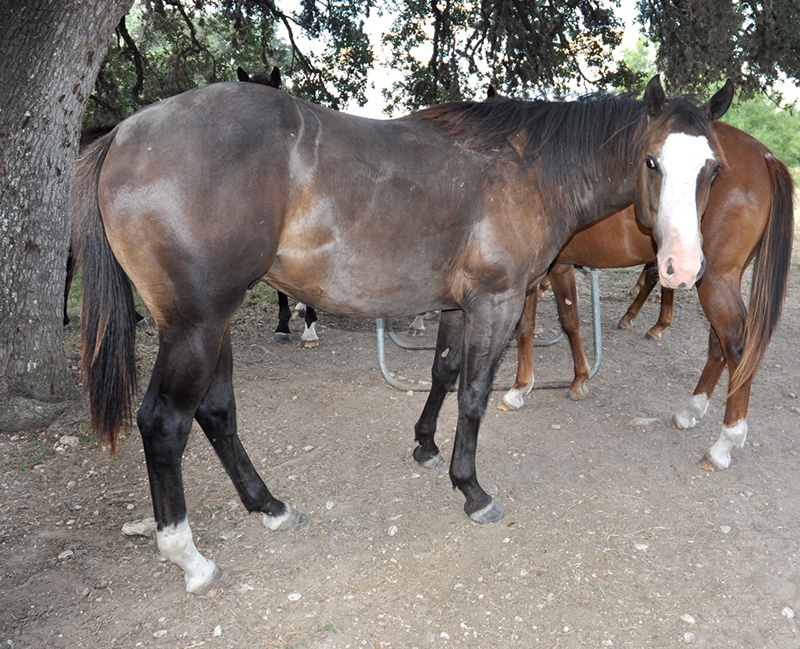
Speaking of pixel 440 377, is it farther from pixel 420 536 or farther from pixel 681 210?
pixel 681 210

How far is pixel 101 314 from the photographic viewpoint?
8.58ft

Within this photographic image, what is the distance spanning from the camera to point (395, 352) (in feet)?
18.9

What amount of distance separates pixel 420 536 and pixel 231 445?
1.03 meters

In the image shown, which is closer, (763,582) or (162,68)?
(763,582)

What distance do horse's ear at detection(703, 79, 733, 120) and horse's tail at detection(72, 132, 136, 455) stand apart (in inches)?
105

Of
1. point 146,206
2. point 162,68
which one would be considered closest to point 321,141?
point 146,206

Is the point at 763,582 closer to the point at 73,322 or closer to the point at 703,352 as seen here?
the point at 703,352

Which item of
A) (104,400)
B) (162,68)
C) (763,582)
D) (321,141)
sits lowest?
(763,582)

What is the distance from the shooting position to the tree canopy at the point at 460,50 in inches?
276

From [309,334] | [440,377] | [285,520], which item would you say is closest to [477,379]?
[440,377]

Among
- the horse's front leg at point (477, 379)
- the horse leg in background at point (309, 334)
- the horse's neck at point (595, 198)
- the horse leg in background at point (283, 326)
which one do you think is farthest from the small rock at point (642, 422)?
the horse leg in background at point (283, 326)

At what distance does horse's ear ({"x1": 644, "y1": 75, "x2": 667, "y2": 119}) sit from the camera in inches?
111

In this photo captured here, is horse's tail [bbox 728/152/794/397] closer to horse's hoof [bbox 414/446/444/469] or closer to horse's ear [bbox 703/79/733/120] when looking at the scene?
horse's ear [bbox 703/79/733/120]

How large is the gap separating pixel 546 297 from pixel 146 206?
253 inches
